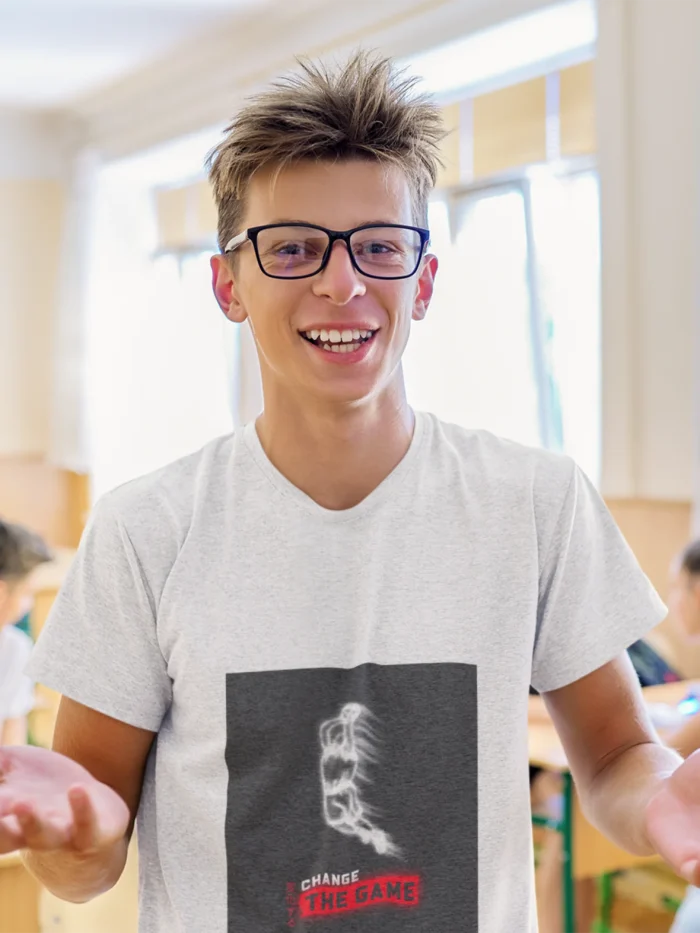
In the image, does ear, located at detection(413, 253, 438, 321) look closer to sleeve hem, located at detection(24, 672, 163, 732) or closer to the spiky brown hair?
the spiky brown hair

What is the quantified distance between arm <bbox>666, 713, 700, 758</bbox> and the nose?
1.76 metres

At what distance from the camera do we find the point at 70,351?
7.43 m

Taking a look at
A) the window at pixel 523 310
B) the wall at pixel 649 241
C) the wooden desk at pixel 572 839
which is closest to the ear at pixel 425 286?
the wooden desk at pixel 572 839

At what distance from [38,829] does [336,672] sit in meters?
0.30

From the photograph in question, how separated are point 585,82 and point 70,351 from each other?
4144 millimetres

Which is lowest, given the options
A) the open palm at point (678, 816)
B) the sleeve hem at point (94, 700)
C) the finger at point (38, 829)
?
the open palm at point (678, 816)

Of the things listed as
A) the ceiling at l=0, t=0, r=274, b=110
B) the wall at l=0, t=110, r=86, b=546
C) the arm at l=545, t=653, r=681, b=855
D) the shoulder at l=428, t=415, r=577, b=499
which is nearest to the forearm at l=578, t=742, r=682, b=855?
the arm at l=545, t=653, r=681, b=855

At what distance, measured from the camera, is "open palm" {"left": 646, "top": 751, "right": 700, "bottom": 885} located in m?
0.93

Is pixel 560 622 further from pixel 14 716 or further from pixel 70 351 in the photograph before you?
pixel 70 351

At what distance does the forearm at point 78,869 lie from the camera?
1.02 meters

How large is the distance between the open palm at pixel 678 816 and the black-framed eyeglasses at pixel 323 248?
1.73 ft

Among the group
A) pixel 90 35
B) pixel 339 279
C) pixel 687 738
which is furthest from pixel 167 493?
pixel 90 35

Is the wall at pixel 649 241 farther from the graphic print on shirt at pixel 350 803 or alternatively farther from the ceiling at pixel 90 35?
the graphic print on shirt at pixel 350 803

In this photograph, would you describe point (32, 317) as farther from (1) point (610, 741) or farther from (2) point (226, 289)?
(1) point (610, 741)
